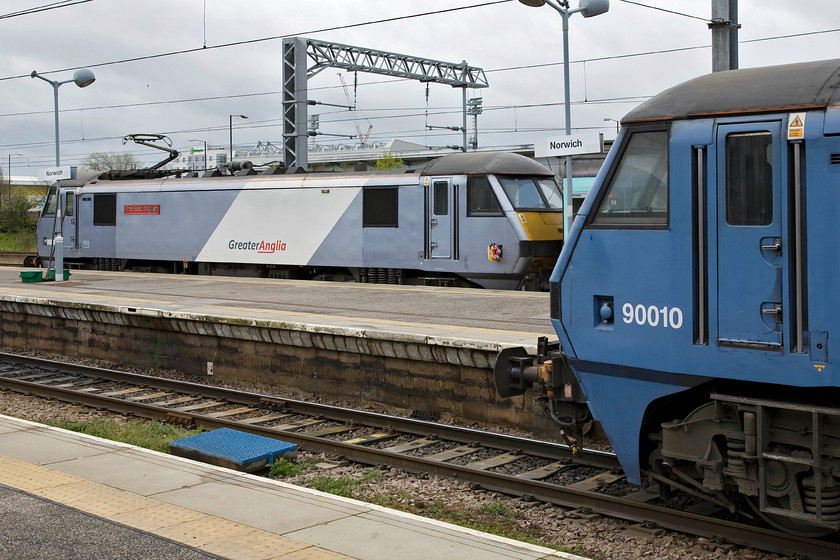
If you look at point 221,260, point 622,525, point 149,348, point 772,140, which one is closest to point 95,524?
point 622,525

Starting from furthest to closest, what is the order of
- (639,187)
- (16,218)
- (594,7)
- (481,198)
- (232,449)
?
(16,218), (481,198), (594,7), (232,449), (639,187)

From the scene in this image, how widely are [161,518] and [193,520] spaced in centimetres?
23

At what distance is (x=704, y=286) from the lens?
18.4ft

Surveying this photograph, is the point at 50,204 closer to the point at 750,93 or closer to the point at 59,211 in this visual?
the point at 59,211

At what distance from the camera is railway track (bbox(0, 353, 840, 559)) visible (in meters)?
6.70

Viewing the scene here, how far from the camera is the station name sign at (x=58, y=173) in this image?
78.8ft

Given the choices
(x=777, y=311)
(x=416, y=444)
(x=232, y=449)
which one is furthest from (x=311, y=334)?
(x=777, y=311)

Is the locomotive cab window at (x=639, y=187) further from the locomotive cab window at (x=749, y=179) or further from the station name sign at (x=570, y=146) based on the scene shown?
the station name sign at (x=570, y=146)

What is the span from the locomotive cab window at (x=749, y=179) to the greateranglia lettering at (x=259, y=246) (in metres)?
17.1

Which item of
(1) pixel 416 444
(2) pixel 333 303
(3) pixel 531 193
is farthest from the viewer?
(3) pixel 531 193

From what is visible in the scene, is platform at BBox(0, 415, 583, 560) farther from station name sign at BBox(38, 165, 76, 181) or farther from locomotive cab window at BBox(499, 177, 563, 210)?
station name sign at BBox(38, 165, 76, 181)

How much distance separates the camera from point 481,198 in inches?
726

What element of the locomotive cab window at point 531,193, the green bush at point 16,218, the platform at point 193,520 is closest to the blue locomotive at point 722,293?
the platform at point 193,520

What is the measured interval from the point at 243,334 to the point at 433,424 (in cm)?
443
